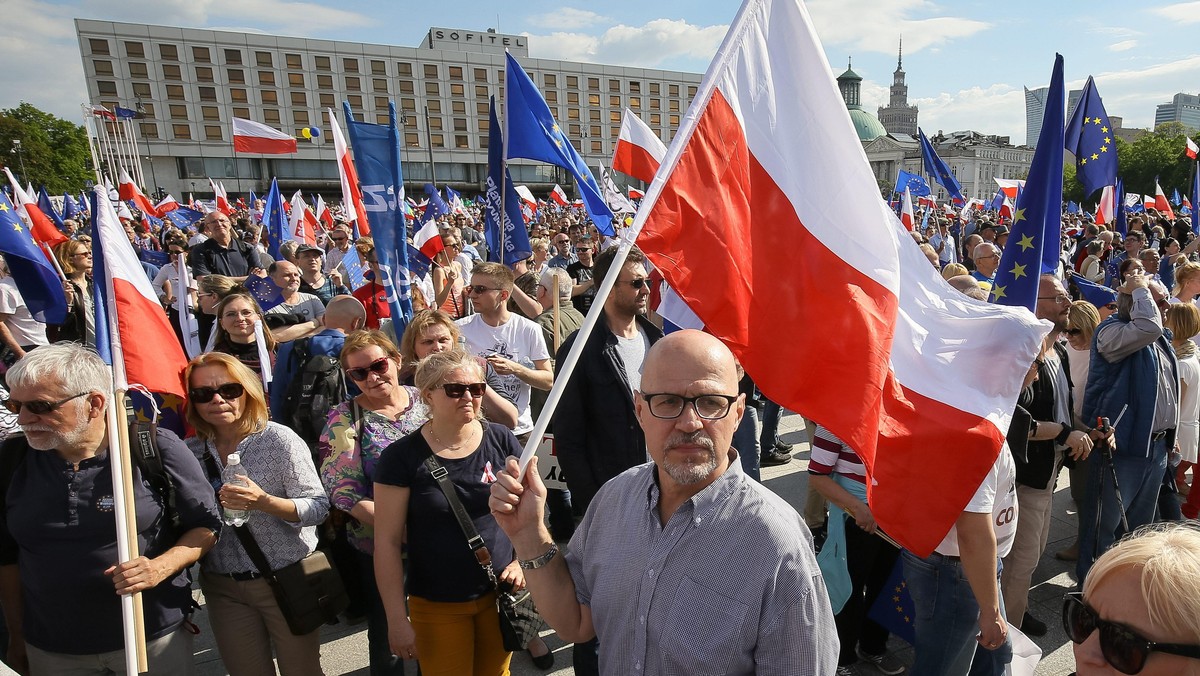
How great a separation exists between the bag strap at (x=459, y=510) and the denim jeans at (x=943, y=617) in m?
1.70

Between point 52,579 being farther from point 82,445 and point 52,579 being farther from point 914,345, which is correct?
point 914,345

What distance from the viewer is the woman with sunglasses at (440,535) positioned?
2.54 meters

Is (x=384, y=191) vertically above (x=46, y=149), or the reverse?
(x=46, y=149)

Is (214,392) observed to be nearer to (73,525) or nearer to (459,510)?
(73,525)

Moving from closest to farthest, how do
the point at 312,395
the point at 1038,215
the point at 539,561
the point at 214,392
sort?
the point at 539,561 → the point at 214,392 → the point at 1038,215 → the point at 312,395

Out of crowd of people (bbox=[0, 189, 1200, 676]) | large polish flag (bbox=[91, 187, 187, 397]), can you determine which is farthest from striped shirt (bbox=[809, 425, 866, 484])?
large polish flag (bbox=[91, 187, 187, 397])

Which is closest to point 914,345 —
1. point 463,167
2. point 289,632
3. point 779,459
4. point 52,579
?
point 289,632

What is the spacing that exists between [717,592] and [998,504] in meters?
1.61

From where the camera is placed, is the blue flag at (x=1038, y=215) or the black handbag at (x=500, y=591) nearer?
the black handbag at (x=500, y=591)

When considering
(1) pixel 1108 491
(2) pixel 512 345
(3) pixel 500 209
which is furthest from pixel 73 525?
(1) pixel 1108 491

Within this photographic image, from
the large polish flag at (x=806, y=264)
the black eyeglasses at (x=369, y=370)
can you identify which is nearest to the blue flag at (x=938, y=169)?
the large polish flag at (x=806, y=264)

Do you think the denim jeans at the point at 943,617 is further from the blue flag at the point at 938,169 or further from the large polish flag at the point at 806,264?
the blue flag at the point at 938,169

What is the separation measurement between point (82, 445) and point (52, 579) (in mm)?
466

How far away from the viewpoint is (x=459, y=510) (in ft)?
8.28
